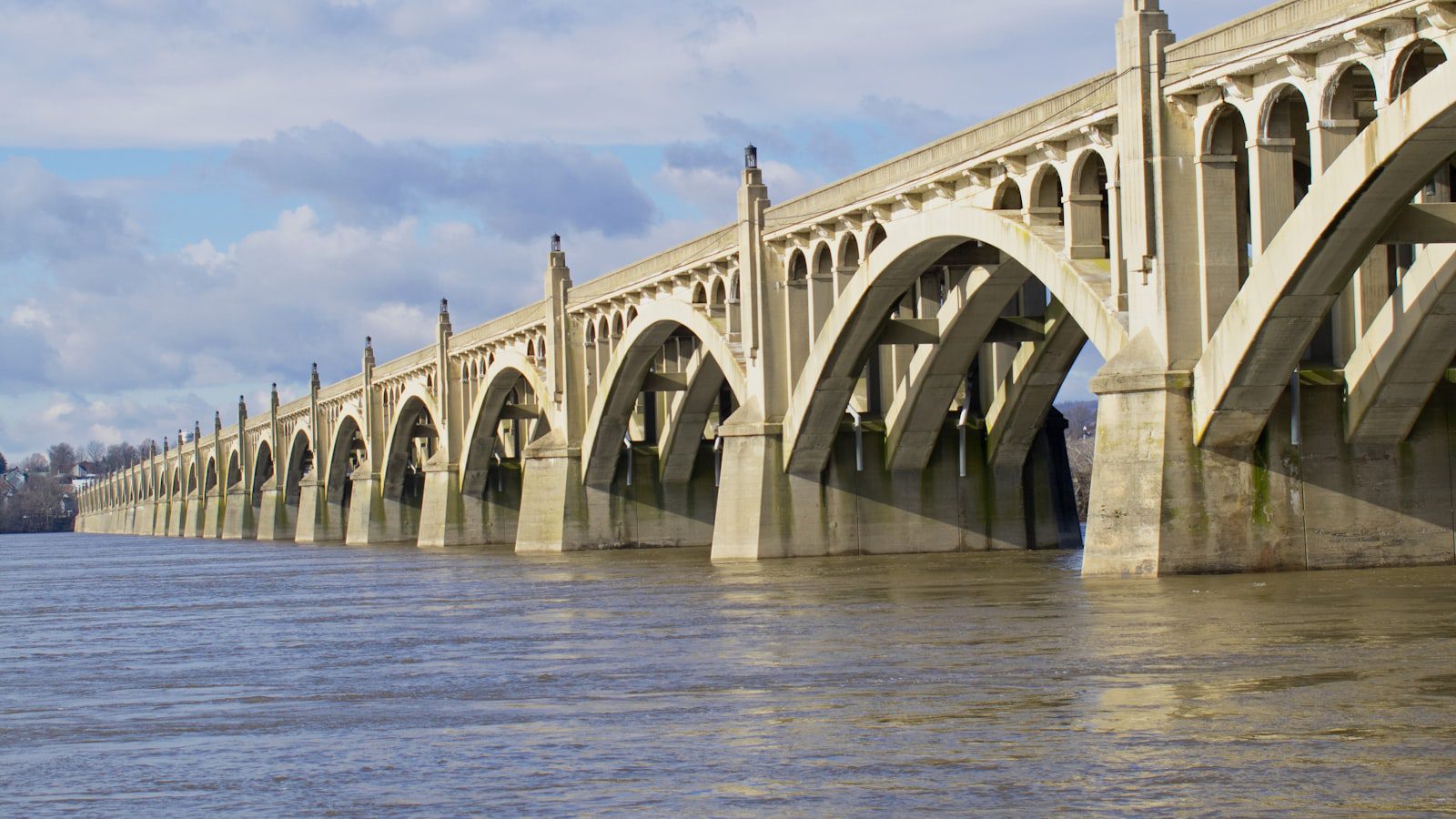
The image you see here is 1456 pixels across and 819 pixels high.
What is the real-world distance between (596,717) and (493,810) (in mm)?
4554

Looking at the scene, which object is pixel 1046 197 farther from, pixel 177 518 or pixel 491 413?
pixel 177 518

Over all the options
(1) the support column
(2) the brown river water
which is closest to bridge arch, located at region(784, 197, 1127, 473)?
(2) the brown river water

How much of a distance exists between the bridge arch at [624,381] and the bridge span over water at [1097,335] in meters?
0.14

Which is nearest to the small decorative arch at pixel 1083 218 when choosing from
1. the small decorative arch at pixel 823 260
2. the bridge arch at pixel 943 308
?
the bridge arch at pixel 943 308

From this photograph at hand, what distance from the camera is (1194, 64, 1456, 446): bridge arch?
25.5 m

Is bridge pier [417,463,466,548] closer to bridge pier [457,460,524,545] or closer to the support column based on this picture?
bridge pier [457,460,524,545]

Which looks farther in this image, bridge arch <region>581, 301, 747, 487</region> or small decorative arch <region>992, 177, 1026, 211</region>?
bridge arch <region>581, 301, 747, 487</region>

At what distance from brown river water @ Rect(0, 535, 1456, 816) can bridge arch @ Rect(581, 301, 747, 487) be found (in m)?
23.4

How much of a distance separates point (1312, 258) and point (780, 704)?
46.4ft

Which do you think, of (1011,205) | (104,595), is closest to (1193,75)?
(1011,205)

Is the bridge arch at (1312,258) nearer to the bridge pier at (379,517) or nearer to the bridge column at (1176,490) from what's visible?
the bridge column at (1176,490)

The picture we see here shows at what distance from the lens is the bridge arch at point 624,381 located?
190ft

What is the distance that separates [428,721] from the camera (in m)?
17.4

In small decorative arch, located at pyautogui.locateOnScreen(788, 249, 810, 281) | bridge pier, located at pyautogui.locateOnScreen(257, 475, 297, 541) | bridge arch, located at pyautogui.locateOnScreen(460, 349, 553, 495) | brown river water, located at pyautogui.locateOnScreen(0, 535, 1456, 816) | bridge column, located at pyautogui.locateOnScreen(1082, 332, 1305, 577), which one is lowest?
brown river water, located at pyautogui.locateOnScreen(0, 535, 1456, 816)
